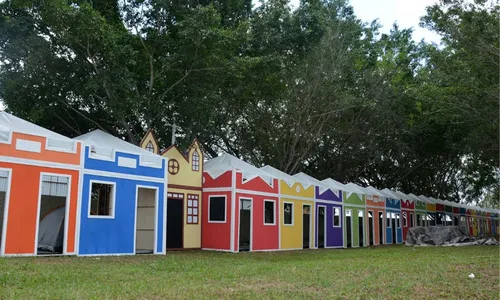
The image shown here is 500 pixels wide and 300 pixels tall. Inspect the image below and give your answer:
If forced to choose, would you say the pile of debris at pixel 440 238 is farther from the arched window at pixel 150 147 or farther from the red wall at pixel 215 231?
the arched window at pixel 150 147

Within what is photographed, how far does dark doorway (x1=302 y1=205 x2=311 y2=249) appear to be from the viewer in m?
24.3

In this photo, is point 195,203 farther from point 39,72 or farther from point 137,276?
point 137,276

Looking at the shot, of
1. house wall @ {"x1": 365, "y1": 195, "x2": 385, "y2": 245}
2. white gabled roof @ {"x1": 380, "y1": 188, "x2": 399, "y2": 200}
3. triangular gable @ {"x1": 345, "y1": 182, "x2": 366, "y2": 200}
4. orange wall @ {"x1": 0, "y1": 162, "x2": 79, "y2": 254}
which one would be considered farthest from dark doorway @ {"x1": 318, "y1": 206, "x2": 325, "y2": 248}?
orange wall @ {"x1": 0, "y1": 162, "x2": 79, "y2": 254}

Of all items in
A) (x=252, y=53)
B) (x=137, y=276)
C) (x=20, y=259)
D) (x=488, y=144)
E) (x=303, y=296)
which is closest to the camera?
(x=303, y=296)

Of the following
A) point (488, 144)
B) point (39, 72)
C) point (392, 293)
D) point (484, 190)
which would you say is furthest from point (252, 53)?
point (484, 190)

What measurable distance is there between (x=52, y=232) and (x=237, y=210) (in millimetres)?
7327

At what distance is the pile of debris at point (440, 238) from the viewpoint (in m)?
27.5

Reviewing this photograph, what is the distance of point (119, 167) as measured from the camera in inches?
650

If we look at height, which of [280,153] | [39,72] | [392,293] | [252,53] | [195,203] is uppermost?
[252,53]

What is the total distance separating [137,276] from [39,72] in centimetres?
1348

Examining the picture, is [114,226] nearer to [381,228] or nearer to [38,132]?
[38,132]

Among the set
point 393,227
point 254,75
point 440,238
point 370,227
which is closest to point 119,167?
point 254,75

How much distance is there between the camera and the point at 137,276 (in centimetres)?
1038

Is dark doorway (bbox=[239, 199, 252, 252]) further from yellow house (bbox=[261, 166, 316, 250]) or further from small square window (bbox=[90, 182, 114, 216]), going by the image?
small square window (bbox=[90, 182, 114, 216])
